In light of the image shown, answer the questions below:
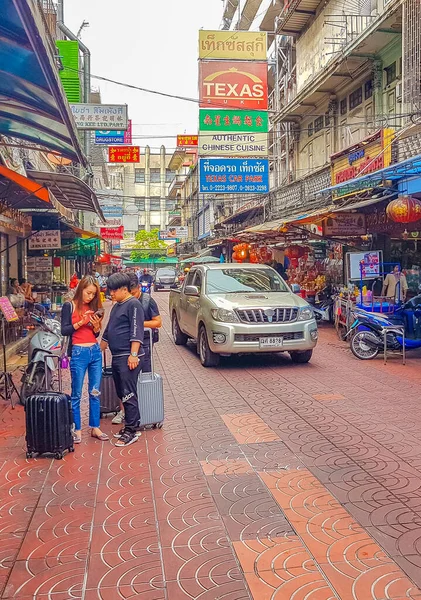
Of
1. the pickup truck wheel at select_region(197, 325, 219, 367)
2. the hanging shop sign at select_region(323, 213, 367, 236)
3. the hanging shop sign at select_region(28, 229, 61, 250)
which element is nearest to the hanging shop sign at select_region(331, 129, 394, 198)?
the hanging shop sign at select_region(323, 213, 367, 236)

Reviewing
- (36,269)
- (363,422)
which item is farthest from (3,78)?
(36,269)

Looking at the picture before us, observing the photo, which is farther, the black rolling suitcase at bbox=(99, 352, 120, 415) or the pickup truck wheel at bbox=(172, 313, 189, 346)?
the pickup truck wheel at bbox=(172, 313, 189, 346)

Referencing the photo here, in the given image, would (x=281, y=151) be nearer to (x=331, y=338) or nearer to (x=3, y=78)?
(x=331, y=338)

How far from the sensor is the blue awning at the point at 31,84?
13.9ft

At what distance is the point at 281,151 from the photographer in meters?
30.3

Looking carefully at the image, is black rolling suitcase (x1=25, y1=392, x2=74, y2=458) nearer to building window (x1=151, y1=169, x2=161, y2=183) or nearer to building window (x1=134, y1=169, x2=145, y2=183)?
building window (x1=134, y1=169, x2=145, y2=183)

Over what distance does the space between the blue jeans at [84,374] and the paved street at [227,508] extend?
317 mm

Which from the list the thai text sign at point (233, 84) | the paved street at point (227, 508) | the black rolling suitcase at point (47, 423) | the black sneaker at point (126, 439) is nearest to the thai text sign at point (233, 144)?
the thai text sign at point (233, 84)

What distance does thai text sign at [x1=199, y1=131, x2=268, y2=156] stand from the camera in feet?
61.1

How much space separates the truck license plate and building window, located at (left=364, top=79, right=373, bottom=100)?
11.9m

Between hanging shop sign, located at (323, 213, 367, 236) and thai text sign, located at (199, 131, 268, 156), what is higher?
thai text sign, located at (199, 131, 268, 156)

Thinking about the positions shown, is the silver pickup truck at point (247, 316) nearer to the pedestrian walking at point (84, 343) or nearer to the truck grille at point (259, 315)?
the truck grille at point (259, 315)

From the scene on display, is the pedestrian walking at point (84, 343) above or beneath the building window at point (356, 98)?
beneath

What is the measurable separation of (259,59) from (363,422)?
1476 centimetres
